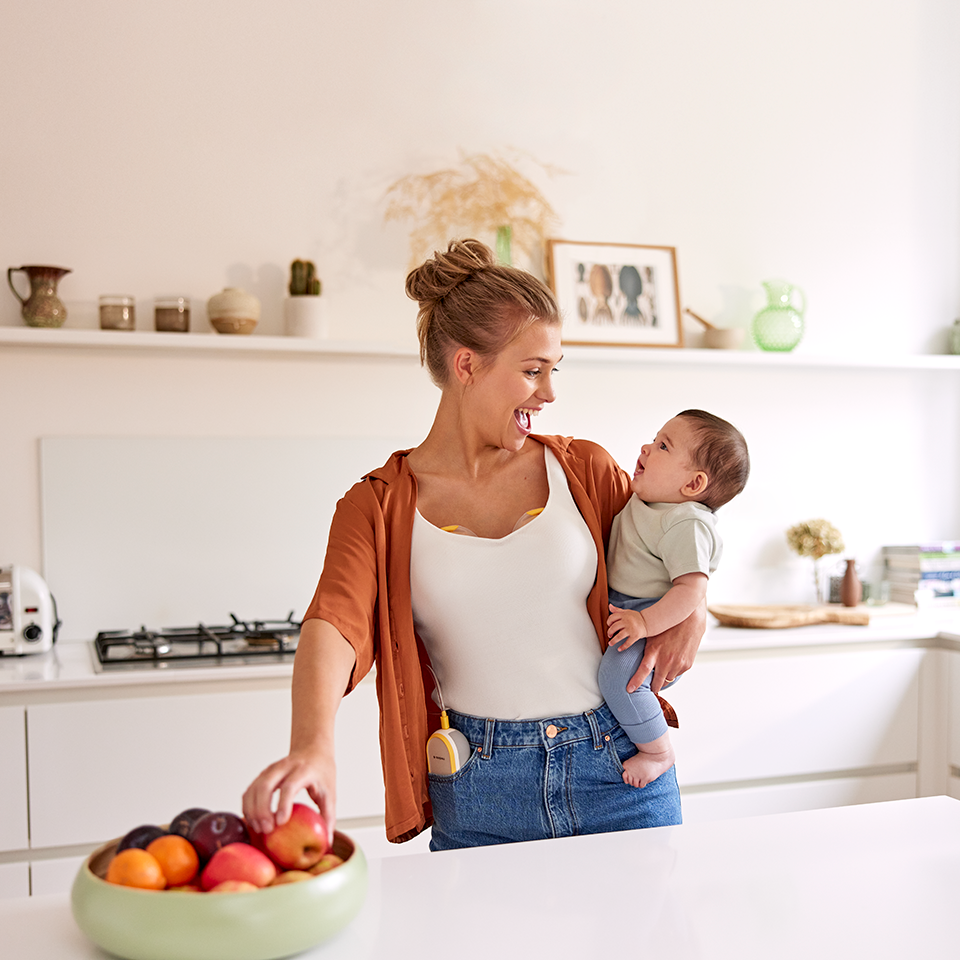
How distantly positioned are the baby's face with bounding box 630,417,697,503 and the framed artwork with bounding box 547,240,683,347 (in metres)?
1.66

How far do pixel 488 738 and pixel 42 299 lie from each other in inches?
82.0

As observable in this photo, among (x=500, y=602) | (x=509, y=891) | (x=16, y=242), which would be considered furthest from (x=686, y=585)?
(x=16, y=242)

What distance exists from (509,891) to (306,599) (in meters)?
2.16

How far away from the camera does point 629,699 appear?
58.3 inches

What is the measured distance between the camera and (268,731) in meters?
2.62

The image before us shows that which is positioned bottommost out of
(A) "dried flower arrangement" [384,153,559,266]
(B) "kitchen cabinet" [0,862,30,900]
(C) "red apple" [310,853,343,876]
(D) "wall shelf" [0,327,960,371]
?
(B) "kitchen cabinet" [0,862,30,900]

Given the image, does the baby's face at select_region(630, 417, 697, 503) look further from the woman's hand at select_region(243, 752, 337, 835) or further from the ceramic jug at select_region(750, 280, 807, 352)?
the ceramic jug at select_region(750, 280, 807, 352)

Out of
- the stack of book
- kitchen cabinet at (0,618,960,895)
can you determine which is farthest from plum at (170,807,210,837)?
the stack of book

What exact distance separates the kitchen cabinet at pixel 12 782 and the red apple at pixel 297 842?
67.5 inches

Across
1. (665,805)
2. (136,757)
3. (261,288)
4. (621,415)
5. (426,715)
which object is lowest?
(136,757)

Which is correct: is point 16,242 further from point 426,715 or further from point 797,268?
point 797,268

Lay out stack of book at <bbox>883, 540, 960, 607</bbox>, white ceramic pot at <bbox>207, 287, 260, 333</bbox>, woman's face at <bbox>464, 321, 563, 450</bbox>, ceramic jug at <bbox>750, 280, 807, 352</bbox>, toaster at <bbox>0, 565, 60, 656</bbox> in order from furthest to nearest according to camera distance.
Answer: stack of book at <bbox>883, 540, 960, 607</bbox> → ceramic jug at <bbox>750, 280, 807, 352</bbox> → white ceramic pot at <bbox>207, 287, 260, 333</bbox> → toaster at <bbox>0, 565, 60, 656</bbox> → woman's face at <bbox>464, 321, 563, 450</bbox>

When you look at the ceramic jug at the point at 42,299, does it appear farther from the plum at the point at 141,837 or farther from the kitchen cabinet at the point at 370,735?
the plum at the point at 141,837

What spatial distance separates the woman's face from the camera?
1556mm
